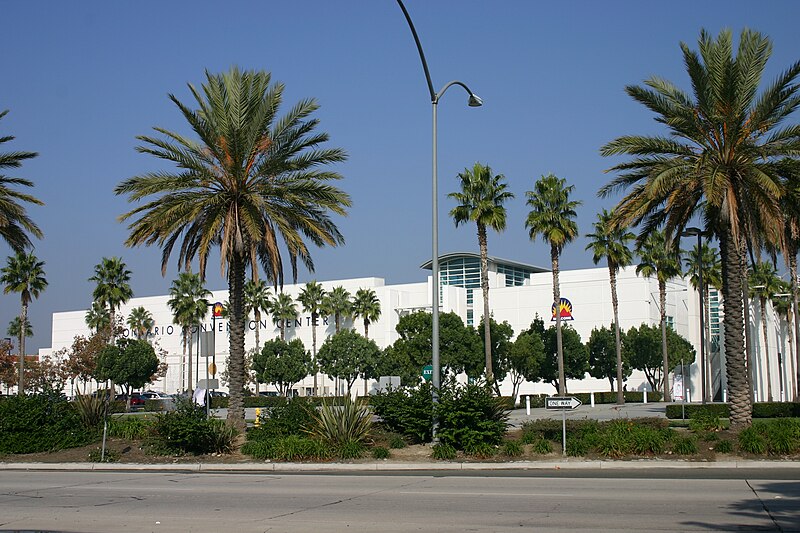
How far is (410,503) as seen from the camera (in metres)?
13.2

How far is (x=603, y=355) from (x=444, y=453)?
57.6 metres

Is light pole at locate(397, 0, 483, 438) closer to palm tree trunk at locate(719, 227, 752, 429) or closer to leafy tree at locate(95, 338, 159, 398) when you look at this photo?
palm tree trunk at locate(719, 227, 752, 429)

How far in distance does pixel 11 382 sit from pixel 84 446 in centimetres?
7328

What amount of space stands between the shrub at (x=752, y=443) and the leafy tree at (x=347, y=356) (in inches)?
2245

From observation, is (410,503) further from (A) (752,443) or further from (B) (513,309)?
(B) (513,309)

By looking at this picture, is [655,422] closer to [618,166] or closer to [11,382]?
[618,166]

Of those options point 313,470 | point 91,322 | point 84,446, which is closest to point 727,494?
A: point 313,470

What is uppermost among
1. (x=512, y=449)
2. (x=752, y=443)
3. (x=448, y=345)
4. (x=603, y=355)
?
(x=448, y=345)

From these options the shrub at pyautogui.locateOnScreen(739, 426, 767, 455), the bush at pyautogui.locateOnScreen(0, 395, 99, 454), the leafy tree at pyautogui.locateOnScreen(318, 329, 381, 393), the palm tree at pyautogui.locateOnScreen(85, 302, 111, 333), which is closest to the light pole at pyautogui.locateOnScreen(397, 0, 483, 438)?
the shrub at pyautogui.locateOnScreen(739, 426, 767, 455)

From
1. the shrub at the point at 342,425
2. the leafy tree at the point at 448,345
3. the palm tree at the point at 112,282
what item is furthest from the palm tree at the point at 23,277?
the shrub at the point at 342,425

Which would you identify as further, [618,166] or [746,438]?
[618,166]

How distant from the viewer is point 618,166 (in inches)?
982

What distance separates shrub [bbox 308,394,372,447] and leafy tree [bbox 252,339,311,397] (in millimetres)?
58342

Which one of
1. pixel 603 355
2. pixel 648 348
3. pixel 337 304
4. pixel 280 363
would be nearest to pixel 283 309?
pixel 337 304
